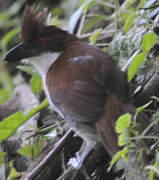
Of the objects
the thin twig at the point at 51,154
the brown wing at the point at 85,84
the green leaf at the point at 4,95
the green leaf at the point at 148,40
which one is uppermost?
the green leaf at the point at 148,40

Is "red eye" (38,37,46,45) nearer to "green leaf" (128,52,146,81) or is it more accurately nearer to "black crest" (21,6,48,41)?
"black crest" (21,6,48,41)

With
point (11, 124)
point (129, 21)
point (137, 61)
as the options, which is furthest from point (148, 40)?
point (11, 124)

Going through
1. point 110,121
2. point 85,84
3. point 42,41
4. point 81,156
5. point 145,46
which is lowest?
point 81,156

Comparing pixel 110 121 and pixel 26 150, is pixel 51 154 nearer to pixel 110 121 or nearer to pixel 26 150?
pixel 26 150

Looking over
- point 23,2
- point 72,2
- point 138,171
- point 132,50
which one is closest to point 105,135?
point 138,171

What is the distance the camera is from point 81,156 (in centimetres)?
316

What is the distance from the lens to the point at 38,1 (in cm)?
698

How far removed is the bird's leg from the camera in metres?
3.09

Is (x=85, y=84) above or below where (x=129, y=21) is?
below

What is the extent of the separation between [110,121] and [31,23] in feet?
3.49

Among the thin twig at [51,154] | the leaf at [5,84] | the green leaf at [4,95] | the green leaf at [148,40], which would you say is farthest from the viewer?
the leaf at [5,84]

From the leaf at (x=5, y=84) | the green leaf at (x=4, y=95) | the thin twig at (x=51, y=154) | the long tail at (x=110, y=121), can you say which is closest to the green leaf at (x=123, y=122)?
the long tail at (x=110, y=121)

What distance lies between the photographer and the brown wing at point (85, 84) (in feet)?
9.21

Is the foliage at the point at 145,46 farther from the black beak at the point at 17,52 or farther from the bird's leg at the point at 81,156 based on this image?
the black beak at the point at 17,52
